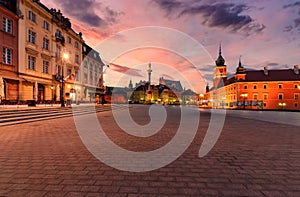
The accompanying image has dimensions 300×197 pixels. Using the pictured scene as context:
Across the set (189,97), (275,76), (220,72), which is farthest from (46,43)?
(189,97)

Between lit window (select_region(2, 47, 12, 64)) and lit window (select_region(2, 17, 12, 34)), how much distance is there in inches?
90.6

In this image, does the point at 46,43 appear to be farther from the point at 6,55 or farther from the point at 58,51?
the point at 6,55

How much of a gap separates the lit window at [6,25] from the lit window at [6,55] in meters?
2.30

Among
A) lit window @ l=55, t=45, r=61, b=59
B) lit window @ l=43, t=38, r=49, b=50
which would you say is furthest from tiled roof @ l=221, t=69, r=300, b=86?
lit window @ l=43, t=38, r=49, b=50

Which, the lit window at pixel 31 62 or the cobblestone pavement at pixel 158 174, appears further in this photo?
the lit window at pixel 31 62

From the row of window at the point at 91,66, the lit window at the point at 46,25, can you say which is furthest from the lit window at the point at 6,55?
the row of window at the point at 91,66

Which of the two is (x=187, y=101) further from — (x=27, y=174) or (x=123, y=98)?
(x=27, y=174)

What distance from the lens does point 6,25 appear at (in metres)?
20.5

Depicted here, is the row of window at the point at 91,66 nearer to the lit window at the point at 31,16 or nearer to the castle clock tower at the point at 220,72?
the lit window at the point at 31,16

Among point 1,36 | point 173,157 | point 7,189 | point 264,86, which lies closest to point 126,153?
point 173,157

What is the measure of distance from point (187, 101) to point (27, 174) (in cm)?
15387

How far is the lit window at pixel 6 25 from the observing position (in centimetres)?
2010

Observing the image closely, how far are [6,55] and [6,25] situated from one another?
3.62 m

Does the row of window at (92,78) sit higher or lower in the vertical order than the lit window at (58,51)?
lower
